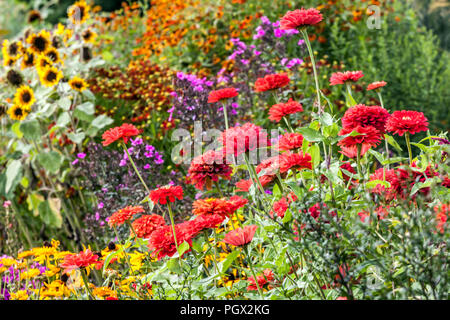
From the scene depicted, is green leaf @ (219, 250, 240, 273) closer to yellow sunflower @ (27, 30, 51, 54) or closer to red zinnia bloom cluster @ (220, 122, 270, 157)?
red zinnia bloom cluster @ (220, 122, 270, 157)

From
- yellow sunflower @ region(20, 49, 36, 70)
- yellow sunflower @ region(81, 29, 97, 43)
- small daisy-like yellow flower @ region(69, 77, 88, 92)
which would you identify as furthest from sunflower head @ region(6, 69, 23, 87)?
yellow sunflower @ region(81, 29, 97, 43)

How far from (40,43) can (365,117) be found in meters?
2.83

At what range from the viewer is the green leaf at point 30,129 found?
10.8 feet

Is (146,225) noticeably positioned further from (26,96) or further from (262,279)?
(26,96)

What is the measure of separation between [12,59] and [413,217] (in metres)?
3.23

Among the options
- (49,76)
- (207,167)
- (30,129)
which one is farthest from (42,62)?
(207,167)

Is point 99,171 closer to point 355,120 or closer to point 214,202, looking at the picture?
point 214,202

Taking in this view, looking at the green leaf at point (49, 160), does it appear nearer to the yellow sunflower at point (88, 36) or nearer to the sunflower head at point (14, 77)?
the sunflower head at point (14, 77)

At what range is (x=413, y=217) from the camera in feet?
3.64

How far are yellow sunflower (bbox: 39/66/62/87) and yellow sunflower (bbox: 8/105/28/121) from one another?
9.5 inches

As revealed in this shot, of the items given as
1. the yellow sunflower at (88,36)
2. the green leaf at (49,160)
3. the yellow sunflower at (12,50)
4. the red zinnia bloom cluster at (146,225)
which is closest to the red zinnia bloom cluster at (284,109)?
the red zinnia bloom cluster at (146,225)

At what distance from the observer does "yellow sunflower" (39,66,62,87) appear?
3.45m

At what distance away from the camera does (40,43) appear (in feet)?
11.8
